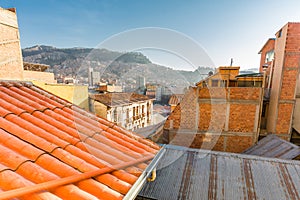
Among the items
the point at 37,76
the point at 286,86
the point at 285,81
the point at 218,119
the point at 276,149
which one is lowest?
the point at 276,149

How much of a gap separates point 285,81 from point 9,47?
40.3ft

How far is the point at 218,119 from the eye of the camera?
268 inches

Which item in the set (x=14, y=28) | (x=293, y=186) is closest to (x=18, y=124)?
(x=293, y=186)

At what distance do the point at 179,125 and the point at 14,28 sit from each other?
8.14 metres

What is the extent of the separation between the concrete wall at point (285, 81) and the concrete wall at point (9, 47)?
38.5 ft

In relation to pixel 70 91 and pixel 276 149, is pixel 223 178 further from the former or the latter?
pixel 70 91

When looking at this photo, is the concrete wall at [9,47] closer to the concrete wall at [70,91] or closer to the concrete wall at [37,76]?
the concrete wall at [70,91]

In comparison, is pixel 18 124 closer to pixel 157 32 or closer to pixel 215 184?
pixel 157 32

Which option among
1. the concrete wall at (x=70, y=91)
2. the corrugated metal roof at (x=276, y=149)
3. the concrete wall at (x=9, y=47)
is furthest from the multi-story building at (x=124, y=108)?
the corrugated metal roof at (x=276, y=149)

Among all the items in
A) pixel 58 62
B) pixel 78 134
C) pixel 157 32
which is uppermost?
pixel 58 62

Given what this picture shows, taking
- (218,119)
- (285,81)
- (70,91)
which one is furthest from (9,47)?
(285,81)

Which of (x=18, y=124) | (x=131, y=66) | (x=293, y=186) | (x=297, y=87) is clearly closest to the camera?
(x=18, y=124)

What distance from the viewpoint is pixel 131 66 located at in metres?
5.20

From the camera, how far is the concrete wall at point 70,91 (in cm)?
665
